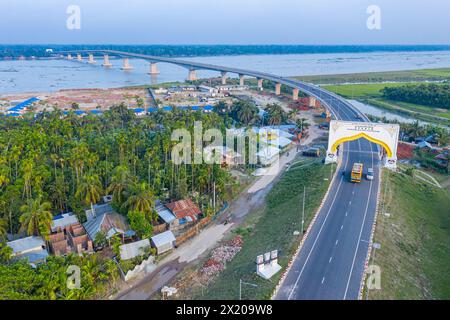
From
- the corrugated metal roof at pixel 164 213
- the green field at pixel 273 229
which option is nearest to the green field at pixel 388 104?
the green field at pixel 273 229

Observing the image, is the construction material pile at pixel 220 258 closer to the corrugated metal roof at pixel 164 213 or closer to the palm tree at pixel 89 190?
the corrugated metal roof at pixel 164 213

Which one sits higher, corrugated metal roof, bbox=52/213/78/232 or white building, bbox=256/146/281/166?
white building, bbox=256/146/281/166

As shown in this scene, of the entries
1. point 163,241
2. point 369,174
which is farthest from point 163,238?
point 369,174

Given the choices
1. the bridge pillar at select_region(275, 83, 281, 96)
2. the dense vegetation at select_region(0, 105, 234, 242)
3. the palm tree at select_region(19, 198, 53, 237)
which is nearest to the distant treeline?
the bridge pillar at select_region(275, 83, 281, 96)

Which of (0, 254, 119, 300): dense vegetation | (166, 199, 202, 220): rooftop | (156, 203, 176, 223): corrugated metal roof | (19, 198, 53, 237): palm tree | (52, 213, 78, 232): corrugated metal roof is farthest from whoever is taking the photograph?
(166, 199, 202, 220): rooftop

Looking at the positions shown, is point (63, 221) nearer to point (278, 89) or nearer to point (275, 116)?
point (275, 116)

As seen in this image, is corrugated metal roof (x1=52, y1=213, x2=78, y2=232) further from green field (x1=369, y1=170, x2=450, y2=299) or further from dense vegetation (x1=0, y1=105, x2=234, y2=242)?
green field (x1=369, y1=170, x2=450, y2=299)
